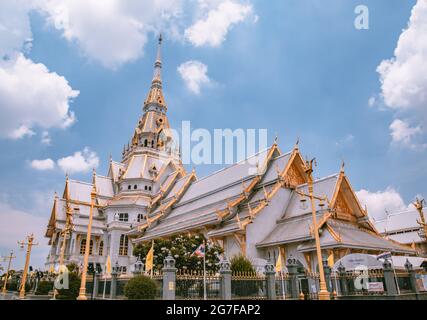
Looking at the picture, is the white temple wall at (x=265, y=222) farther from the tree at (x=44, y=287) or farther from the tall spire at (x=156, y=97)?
the tall spire at (x=156, y=97)

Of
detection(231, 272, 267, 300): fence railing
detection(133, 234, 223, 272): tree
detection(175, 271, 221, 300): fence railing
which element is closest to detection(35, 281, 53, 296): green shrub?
detection(133, 234, 223, 272): tree

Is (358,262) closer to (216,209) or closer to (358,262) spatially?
(358,262)

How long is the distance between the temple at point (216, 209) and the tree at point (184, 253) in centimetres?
274

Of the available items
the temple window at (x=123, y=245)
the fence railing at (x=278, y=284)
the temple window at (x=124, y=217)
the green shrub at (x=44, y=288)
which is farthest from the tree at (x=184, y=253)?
the temple window at (x=124, y=217)

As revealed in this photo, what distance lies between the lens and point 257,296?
51.3 ft

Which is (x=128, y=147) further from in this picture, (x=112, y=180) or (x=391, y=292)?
(x=391, y=292)

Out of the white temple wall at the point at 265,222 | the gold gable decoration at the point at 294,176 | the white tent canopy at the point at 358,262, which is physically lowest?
the white tent canopy at the point at 358,262

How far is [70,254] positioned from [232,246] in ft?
69.0

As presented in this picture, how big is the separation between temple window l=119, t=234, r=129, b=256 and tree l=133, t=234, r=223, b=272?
16401 mm

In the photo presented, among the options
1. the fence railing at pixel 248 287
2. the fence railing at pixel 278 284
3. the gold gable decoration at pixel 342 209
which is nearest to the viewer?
the fence railing at pixel 278 284

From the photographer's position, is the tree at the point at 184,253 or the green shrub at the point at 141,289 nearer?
the green shrub at the point at 141,289

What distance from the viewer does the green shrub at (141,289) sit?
14.2 meters

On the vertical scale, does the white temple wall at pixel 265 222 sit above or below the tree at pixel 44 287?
above

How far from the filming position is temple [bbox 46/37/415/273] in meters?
22.3
